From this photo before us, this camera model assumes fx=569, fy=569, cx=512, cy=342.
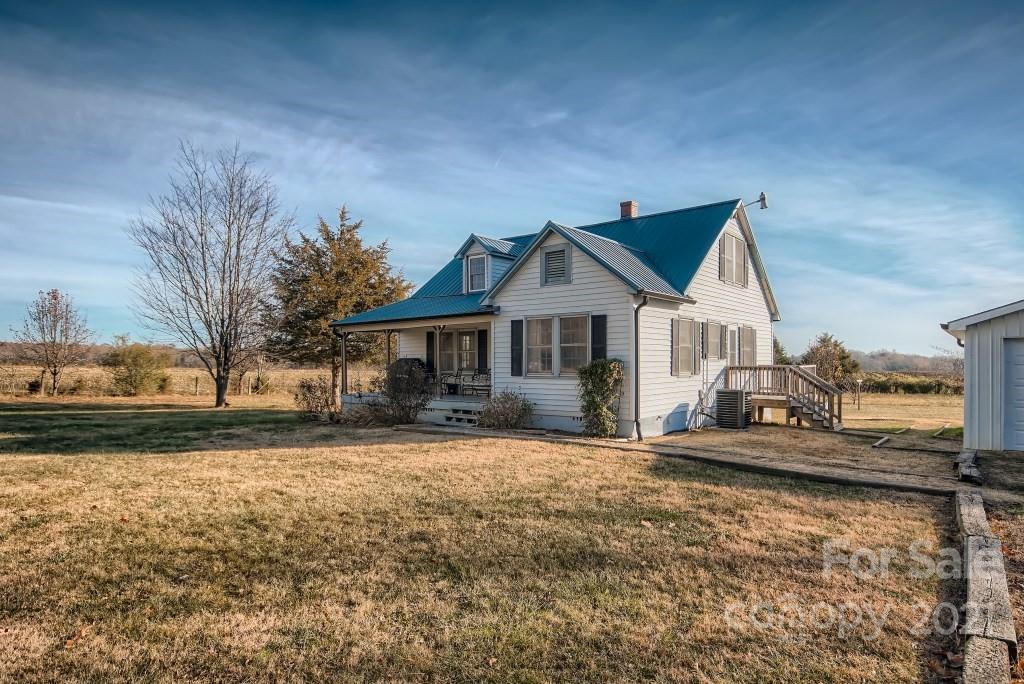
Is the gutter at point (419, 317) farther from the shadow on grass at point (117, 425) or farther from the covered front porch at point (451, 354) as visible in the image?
the shadow on grass at point (117, 425)

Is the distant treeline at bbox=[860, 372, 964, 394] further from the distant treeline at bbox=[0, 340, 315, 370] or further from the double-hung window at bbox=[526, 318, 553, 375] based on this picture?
the distant treeline at bbox=[0, 340, 315, 370]

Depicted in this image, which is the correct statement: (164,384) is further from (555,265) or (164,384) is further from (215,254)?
(555,265)

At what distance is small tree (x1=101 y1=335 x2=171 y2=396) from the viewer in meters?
28.5

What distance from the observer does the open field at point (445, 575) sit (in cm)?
348

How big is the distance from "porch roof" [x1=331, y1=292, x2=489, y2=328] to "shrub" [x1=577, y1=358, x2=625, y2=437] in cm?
392

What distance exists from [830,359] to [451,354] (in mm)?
19194

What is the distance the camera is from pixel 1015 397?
37.5 ft

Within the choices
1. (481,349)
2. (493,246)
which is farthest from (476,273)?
(481,349)

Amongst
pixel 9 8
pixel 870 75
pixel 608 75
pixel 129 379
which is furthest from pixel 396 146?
pixel 129 379

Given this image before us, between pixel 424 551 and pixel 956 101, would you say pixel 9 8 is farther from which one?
pixel 956 101

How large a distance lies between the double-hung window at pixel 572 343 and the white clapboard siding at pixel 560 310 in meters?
0.21

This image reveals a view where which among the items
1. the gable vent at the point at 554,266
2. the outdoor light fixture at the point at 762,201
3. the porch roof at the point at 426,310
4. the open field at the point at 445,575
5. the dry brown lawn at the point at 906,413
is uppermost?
the outdoor light fixture at the point at 762,201

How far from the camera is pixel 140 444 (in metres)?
12.6

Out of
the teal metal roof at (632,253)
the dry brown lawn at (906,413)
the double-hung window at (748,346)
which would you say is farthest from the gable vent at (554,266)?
the dry brown lawn at (906,413)
